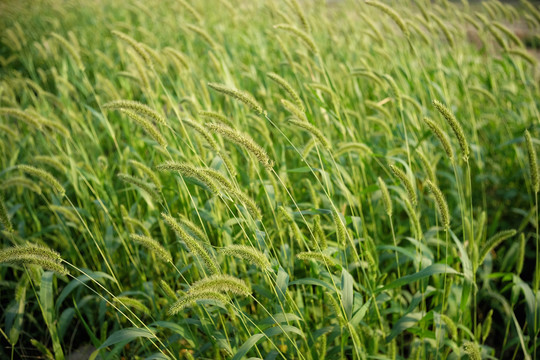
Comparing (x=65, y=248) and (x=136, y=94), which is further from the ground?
(x=136, y=94)

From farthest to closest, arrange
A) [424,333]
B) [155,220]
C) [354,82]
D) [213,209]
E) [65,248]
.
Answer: [354,82], [65,248], [155,220], [213,209], [424,333]

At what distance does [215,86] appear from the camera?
1.71 meters

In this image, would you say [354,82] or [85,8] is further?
[85,8]

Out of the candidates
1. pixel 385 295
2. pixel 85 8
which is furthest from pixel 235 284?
pixel 85 8

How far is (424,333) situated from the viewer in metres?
1.96

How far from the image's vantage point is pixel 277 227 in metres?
2.34

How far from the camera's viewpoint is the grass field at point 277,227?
1.73m

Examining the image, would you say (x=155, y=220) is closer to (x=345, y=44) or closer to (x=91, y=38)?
(x=345, y=44)

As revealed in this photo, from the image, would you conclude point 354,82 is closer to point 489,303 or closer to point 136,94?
point 489,303

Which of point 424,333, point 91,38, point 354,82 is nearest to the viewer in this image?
point 424,333

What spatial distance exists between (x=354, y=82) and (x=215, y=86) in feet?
7.44

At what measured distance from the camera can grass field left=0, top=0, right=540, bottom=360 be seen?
1.73m

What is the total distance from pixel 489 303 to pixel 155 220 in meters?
2.25

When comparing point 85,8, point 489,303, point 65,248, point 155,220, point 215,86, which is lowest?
point 489,303
